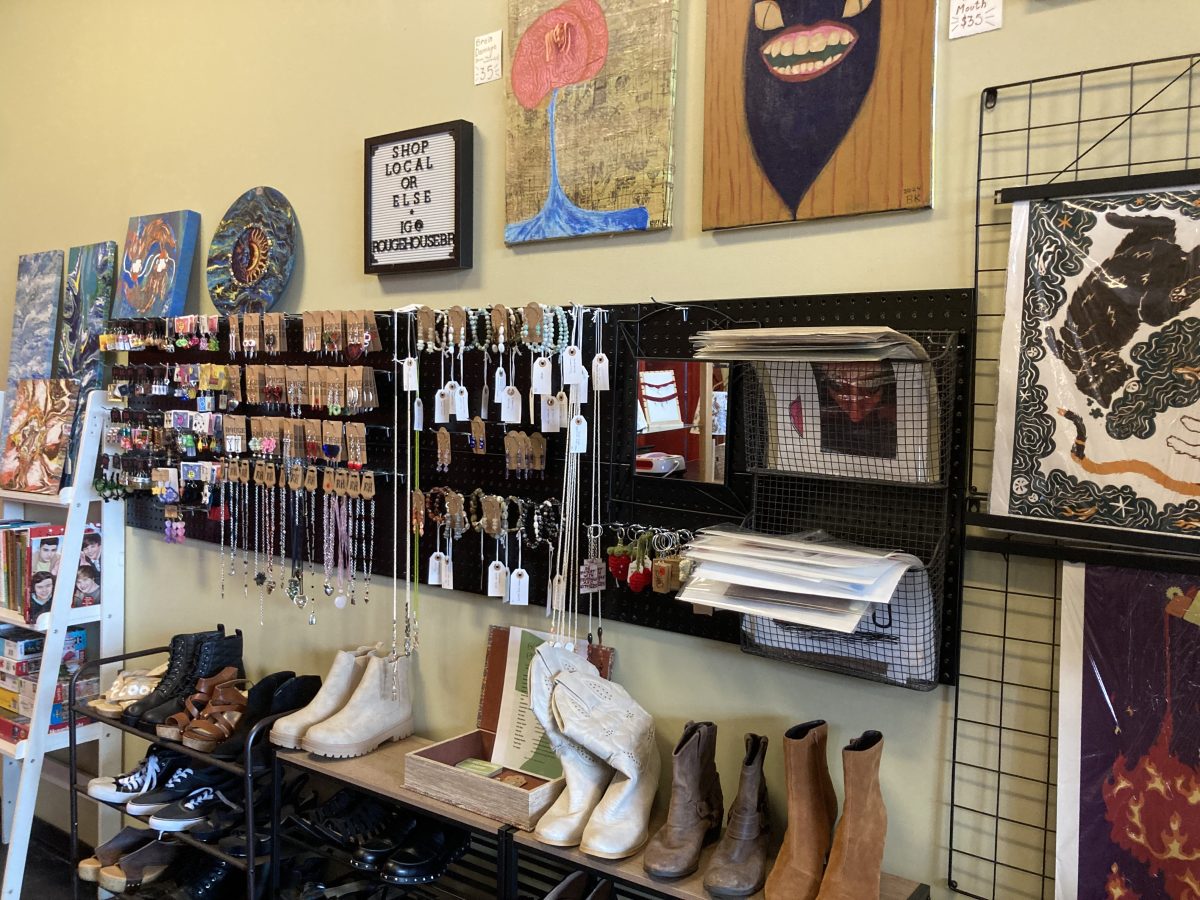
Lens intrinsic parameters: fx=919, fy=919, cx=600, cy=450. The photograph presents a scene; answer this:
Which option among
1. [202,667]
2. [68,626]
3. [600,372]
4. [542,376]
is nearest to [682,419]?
[600,372]

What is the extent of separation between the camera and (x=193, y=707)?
90.8 inches

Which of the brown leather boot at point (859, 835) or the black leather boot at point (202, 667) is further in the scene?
the black leather boot at point (202, 667)

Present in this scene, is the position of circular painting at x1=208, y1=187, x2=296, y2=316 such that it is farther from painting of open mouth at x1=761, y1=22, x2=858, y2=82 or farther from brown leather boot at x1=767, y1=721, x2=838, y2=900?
brown leather boot at x1=767, y1=721, x2=838, y2=900

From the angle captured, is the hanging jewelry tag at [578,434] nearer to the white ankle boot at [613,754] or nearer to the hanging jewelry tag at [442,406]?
the hanging jewelry tag at [442,406]

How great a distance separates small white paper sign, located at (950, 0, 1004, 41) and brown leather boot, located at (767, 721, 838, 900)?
1180 mm

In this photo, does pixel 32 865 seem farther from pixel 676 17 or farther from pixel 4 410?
pixel 676 17

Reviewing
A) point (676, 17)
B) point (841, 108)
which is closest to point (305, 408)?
point (676, 17)

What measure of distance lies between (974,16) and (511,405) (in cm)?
→ 110

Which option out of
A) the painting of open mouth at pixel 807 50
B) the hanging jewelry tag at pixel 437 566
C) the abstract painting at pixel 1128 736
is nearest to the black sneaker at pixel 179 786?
the hanging jewelry tag at pixel 437 566

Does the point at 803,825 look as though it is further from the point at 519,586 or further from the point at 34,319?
the point at 34,319

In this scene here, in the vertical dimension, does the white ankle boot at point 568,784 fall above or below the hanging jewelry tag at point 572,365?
below

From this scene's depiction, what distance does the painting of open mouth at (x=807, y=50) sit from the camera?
1596 millimetres

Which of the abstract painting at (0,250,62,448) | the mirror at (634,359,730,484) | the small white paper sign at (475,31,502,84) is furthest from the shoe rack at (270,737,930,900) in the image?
the abstract painting at (0,250,62,448)

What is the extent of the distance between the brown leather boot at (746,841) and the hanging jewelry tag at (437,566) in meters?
0.85
